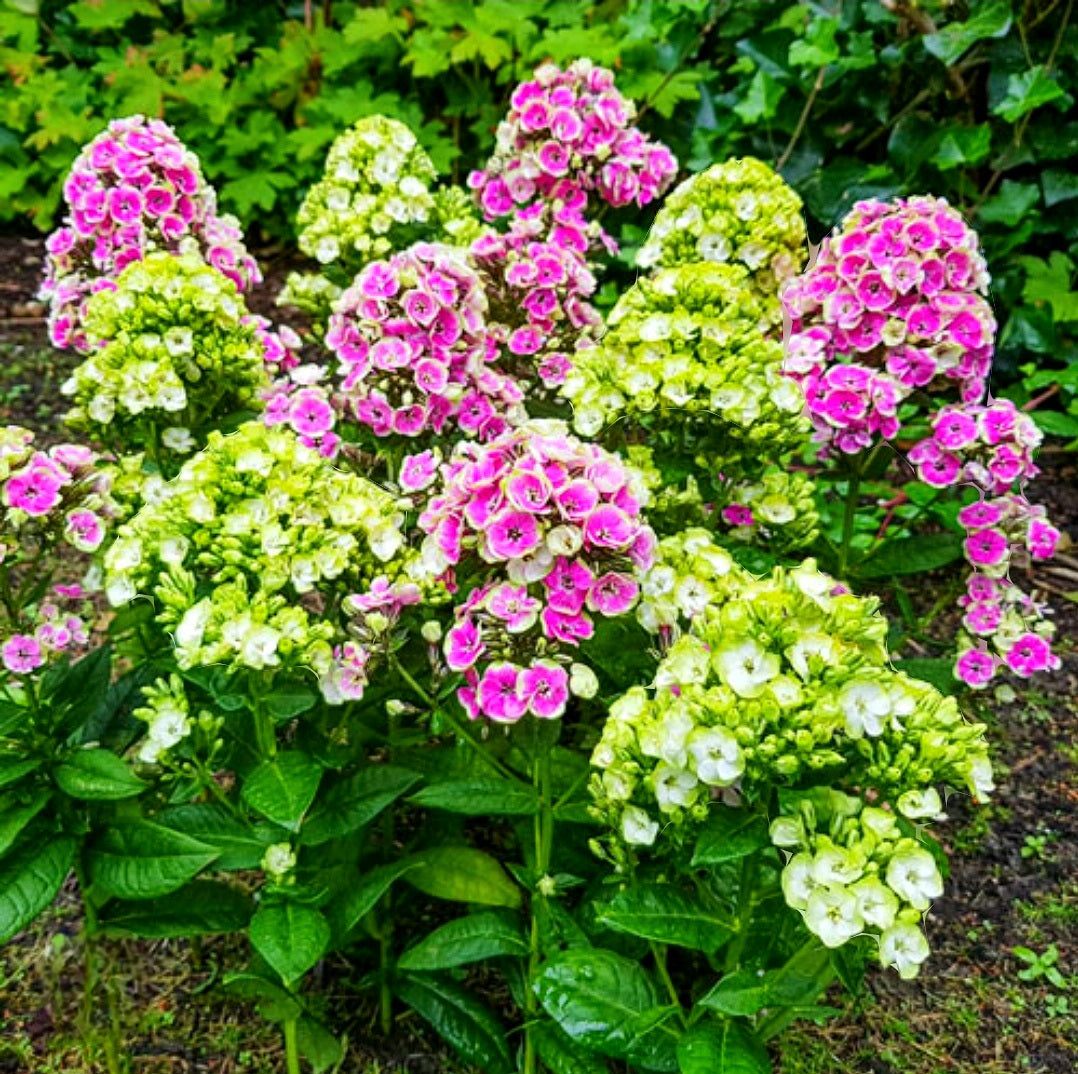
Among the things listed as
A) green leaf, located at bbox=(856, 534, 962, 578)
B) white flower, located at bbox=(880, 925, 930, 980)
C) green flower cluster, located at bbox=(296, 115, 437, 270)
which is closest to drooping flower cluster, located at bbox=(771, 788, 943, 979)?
white flower, located at bbox=(880, 925, 930, 980)

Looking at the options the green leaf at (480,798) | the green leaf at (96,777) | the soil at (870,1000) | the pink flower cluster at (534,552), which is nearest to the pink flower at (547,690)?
the pink flower cluster at (534,552)

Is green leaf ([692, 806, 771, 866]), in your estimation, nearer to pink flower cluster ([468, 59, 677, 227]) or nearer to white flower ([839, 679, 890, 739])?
white flower ([839, 679, 890, 739])

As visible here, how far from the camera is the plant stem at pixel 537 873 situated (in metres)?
1.88

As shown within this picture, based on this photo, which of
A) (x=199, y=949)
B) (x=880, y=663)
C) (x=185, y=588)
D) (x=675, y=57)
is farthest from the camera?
(x=675, y=57)

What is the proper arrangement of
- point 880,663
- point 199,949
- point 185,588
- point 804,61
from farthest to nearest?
point 804,61
point 199,949
point 185,588
point 880,663

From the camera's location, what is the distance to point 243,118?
5.48m

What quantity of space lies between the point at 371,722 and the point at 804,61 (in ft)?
9.86

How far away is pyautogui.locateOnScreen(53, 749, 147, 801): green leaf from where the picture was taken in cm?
178

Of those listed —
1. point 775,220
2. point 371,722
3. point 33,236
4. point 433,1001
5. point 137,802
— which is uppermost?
point 775,220

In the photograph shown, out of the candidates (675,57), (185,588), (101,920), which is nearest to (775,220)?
(185,588)

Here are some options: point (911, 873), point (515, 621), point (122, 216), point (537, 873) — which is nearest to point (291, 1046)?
point (537, 873)

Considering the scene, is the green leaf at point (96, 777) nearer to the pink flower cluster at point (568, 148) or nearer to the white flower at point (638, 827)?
the white flower at point (638, 827)

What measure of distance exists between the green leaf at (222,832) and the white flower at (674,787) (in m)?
0.62

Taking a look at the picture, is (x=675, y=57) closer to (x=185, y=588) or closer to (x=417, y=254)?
(x=417, y=254)
